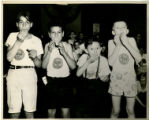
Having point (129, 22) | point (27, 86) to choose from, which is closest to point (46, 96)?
point (27, 86)

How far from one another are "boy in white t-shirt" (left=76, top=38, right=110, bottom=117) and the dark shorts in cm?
12

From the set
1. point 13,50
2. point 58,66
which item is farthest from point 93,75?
point 13,50

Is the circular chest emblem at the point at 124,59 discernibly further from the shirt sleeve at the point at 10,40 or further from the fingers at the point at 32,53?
the shirt sleeve at the point at 10,40

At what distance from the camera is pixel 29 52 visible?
251cm

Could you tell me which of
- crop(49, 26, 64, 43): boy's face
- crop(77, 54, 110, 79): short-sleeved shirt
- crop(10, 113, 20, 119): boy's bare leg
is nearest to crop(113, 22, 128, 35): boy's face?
crop(77, 54, 110, 79): short-sleeved shirt

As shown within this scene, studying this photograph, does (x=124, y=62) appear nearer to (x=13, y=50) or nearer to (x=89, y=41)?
(x=89, y=41)

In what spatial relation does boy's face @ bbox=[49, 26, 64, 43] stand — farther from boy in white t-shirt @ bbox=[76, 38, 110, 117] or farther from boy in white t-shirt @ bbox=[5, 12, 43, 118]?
boy in white t-shirt @ bbox=[76, 38, 110, 117]

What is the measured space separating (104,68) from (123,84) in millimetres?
224

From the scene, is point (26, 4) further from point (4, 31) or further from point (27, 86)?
point (27, 86)

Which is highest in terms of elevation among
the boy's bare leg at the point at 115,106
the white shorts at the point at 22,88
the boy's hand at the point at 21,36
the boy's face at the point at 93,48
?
the boy's hand at the point at 21,36

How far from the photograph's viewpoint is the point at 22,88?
2510 millimetres

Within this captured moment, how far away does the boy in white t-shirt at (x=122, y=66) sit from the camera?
251 centimetres

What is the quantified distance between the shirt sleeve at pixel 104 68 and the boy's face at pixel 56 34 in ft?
1.41

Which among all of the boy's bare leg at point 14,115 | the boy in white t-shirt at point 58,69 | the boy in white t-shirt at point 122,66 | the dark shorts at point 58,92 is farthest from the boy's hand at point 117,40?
the boy's bare leg at point 14,115
